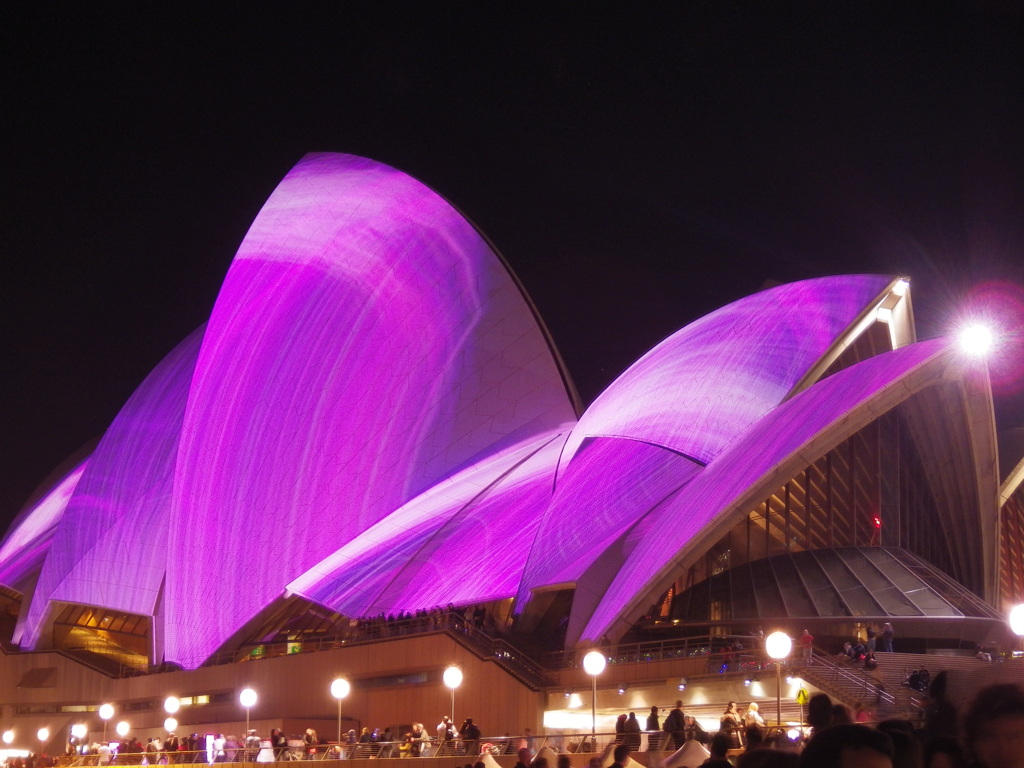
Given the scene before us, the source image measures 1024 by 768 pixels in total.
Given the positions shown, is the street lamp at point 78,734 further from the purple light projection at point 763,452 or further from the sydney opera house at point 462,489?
the purple light projection at point 763,452

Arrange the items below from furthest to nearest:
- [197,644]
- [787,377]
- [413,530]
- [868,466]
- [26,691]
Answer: [26,691]
[197,644]
[413,530]
[868,466]
[787,377]

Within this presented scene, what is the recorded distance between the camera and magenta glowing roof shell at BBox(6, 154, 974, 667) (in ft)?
83.3

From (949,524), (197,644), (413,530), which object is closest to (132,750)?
(197,644)

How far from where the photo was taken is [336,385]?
104ft

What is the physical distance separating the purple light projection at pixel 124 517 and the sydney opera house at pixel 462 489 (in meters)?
0.09

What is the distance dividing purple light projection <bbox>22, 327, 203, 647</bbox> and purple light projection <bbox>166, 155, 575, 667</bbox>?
291cm

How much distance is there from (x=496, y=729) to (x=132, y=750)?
28.0 feet

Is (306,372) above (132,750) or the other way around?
above

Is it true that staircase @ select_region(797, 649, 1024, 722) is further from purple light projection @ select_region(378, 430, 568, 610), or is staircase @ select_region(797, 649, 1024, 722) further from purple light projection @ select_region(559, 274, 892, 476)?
purple light projection @ select_region(378, 430, 568, 610)

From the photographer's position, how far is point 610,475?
2453 centimetres

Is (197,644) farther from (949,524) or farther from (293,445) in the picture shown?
(949,524)

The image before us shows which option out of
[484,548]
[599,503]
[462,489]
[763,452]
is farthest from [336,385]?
[763,452]

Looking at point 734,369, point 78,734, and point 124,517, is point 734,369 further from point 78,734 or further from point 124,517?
point 78,734

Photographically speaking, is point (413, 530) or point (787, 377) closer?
point (787, 377)
